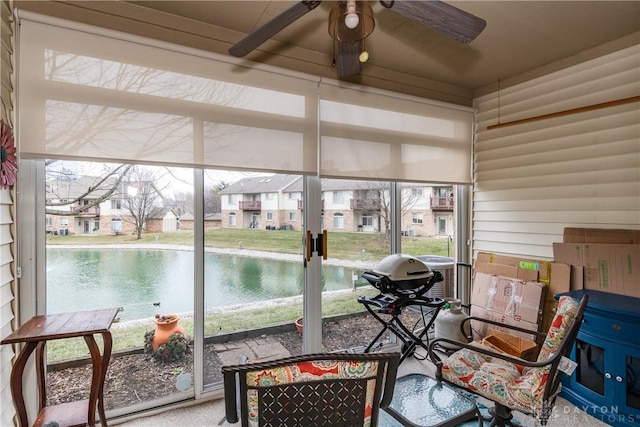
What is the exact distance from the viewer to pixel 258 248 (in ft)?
8.70

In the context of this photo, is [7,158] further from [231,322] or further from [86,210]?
[231,322]

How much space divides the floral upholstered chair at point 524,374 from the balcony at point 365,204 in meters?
1.39

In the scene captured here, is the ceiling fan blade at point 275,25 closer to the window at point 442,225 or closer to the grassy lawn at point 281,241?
the grassy lawn at point 281,241

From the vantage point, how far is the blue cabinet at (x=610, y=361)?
2.03 m

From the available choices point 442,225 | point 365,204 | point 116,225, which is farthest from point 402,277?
point 116,225

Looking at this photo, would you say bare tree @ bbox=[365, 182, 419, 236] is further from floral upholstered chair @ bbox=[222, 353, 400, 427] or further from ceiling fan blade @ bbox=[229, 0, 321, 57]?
floral upholstered chair @ bbox=[222, 353, 400, 427]

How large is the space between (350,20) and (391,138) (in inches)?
67.0

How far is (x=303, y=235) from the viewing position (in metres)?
2.73

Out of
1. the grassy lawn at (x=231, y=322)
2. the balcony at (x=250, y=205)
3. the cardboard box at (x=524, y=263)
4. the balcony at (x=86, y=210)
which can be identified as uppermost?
the balcony at (x=250, y=205)

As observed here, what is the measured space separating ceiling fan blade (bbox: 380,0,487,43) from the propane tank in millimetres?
2238

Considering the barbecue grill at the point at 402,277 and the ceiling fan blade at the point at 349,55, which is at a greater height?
the ceiling fan blade at the point at 349,55

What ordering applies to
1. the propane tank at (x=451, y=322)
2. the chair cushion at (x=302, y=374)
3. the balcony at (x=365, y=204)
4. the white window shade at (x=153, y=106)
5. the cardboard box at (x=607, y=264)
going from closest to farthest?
the chair cushion at (x=302, y=374)
the white window shade at (x=153, y=106)
the cardboard box at (x=607, y=264)
the propane tank at (x=451, y=322)
the balcony at (x=365, y=204)

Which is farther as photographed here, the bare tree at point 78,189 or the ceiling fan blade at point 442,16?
the bare tree at point 78,189

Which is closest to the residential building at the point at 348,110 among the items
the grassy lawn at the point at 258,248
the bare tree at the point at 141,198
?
the grassy lawn at the point at 258,248
